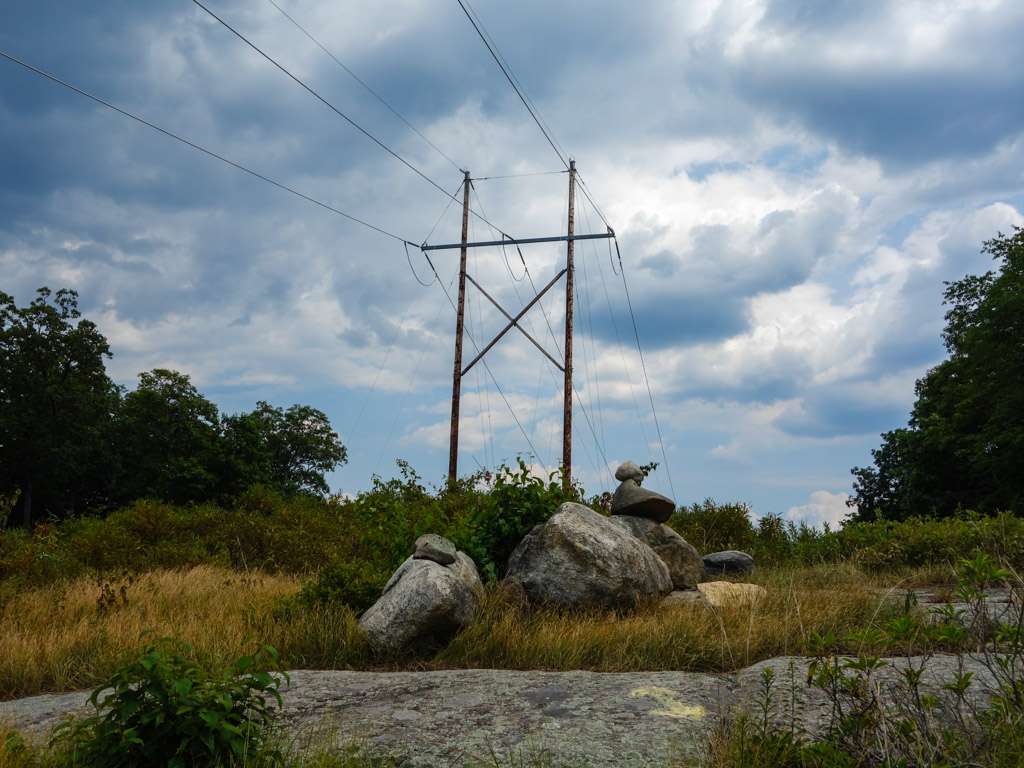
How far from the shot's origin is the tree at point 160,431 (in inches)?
1628

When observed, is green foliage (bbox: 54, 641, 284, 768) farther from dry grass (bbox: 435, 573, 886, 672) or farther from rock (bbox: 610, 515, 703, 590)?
rock (bbox: 610, 515, 703, 590)

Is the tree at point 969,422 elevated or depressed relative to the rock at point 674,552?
elevated

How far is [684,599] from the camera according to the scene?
11695 mm

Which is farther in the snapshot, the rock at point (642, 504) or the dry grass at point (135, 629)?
the rock at point (642, 504)

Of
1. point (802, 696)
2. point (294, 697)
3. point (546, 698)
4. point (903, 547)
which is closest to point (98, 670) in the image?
point (294, 697)

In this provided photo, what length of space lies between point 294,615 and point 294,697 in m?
3.53

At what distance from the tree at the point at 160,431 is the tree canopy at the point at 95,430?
0.05 m

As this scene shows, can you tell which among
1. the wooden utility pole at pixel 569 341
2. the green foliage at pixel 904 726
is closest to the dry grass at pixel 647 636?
the green foliage at pixel 904 726

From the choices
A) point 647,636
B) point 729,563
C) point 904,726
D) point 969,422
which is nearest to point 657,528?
point 729,563

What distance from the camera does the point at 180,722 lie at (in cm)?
531

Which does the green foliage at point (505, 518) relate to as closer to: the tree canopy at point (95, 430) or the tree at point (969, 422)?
the tree at point (969, 422)

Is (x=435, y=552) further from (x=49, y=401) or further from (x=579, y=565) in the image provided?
(x=49, y=401)

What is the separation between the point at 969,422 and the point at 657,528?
1143 inches

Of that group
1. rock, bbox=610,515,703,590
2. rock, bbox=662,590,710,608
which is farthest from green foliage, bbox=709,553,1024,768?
rock, bbox=610,515,703,590
